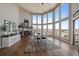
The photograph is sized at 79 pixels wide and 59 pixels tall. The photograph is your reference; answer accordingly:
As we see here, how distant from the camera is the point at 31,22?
17.5 m

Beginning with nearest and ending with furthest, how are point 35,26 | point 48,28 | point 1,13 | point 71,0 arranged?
point 71,0, point 1,13, point 48,28, point 35,26

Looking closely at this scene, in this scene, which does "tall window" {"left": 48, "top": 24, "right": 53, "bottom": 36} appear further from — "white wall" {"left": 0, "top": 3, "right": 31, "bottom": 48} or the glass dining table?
the glass dining table

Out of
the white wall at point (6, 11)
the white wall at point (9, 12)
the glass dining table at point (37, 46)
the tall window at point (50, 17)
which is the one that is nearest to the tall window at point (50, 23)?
the tall window at point (50, 17)

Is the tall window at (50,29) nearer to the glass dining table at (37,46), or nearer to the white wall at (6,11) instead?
the glass dining table at (37,46)

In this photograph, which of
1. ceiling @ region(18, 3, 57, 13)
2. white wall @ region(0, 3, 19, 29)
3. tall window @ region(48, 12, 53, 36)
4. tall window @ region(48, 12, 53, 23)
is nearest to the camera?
white wall @ region(0, 3, 19, 29)

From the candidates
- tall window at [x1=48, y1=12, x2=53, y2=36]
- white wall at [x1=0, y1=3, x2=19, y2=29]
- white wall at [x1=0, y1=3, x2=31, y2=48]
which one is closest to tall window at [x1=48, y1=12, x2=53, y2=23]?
tall window at [x1=48, y1=12, x2=53, y2=36]

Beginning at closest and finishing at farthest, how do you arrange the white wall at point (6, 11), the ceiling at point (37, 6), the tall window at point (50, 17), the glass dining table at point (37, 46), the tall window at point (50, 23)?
the glass dining table at point (37, 46), the white wall at point (6, 11), the ceiling at point (37, 6), the tall window at point (50, 23), the tall window at point (50, 17)

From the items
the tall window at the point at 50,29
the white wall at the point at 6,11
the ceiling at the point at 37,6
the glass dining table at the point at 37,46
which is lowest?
the glass dining table at the point at 37,46

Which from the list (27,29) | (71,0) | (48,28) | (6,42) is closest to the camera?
(71,0)

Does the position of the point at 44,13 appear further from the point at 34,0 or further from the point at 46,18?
the point at 34,0

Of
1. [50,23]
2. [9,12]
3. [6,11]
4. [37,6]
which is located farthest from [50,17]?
[6,11]

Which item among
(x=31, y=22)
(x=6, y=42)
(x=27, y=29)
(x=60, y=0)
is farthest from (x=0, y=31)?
(x=31, y=22)

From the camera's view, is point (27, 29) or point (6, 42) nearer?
point (6, 42)

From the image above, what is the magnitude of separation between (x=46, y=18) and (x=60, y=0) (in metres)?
14.6
